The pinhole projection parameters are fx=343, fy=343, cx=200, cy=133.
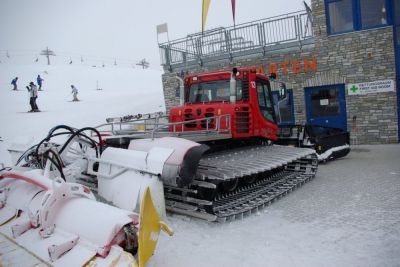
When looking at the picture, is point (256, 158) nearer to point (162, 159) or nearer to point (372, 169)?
point (162, 159)

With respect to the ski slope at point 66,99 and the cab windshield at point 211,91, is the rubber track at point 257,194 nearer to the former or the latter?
the cab windshield at point 211,91

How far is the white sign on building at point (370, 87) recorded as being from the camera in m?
10.1

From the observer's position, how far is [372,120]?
1041 centimetres

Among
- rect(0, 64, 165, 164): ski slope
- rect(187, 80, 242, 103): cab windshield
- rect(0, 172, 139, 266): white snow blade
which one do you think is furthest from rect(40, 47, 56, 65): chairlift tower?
rect(0, 172, 139, 266): white snow blade

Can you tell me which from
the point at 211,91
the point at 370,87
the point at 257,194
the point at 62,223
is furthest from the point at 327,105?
the point at 62,223

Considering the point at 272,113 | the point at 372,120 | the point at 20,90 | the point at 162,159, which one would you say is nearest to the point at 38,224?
the point at 162,159

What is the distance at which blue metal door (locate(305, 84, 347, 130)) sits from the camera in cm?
1089

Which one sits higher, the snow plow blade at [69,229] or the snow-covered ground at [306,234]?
the snow plow blade at [69,229]

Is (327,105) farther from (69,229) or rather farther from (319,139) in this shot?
(69,229)

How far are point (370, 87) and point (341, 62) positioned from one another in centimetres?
115

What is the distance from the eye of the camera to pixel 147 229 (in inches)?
114

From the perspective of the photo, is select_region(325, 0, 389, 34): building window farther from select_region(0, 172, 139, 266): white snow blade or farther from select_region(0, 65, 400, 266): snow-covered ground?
select_region(0, 172, 139, 266): white snow blade

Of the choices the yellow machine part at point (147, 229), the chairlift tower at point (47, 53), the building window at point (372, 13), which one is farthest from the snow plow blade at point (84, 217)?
the chairlift tower at point (47, 53)

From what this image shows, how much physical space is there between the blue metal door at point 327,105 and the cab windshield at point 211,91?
18.7 feet
